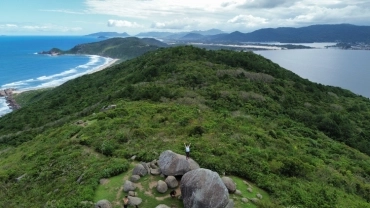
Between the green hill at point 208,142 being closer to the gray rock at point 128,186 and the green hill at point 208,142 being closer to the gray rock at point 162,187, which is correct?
the gray rock at point 128,186

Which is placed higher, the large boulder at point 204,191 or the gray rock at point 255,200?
the large boulder at point 204,191

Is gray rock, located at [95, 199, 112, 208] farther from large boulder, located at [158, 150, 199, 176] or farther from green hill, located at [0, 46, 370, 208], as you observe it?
large boulder, located at [158, 150, 199, 176]

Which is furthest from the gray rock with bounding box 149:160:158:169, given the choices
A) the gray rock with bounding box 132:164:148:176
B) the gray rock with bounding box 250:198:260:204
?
the gray rock with bounding box 250:198:260:204

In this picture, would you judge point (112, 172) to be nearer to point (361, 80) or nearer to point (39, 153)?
point (39, 153)

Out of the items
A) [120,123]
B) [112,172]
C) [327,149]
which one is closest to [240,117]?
[327,149]

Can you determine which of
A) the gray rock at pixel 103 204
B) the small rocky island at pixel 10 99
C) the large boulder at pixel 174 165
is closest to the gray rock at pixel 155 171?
the large boulder at pixel 174 165

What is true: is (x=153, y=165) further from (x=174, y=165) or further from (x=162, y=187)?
(x=162, y=187)

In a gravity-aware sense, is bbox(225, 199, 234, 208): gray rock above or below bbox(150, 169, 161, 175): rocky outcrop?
above
